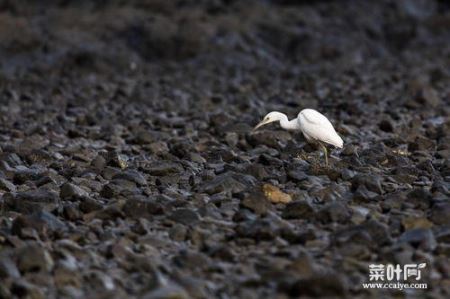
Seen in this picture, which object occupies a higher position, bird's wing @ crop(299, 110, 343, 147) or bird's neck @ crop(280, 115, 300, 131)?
bird's neck @ crop(280, 115, 300, 131)

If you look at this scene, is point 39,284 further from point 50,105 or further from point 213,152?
point 50,105

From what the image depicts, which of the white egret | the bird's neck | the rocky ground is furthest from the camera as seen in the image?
the bird's neck

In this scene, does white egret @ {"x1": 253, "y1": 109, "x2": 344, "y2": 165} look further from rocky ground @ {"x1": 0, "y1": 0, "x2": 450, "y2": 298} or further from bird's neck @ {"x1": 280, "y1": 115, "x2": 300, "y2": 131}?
rocky ground @ {"x1": 0, "y1": 0, "x2": 450, "y2": 298}

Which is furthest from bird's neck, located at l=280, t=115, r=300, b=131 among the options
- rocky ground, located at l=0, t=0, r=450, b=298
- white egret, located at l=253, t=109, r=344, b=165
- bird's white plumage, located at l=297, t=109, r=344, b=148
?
rocky ground, located at l=0, t=0, r=450, b=298

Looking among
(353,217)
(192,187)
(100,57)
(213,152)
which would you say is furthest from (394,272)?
(100,57)

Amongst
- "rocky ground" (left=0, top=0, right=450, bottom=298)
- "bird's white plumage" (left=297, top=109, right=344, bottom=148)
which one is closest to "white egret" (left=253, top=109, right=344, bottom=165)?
"bird's white plumage" (left=297, top=109, right=344, bottom=148)

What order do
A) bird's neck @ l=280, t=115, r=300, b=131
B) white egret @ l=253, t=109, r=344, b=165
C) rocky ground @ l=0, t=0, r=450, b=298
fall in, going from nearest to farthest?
1. rocky ground @ l=0, t=0, r=450, b=298
2. white egret @ l=253, t=109, r=344, b=165
3. bird's neck @ l=280, t=115, r=300, b=131

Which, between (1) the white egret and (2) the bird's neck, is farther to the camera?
(2) the bird's neck
